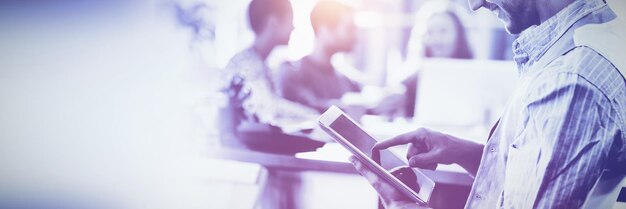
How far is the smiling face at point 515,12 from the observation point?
A: 1.03 m

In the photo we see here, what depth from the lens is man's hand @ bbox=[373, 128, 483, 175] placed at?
45.7 inches

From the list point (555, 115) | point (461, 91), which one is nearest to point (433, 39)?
point (461, 91)

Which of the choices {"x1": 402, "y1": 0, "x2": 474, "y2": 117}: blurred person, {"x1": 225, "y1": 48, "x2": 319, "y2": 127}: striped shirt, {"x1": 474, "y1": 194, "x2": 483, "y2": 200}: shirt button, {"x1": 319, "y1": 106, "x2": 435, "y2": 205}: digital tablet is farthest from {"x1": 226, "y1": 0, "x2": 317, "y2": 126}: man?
{"x1": 474, "y1": 194, "x2": 483, "y2": 200}: shirt button

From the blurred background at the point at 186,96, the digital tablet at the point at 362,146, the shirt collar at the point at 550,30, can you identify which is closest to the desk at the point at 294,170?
the blurred background at the point at 186,96

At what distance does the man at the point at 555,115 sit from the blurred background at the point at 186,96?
20cm

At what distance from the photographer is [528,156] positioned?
0.91 m

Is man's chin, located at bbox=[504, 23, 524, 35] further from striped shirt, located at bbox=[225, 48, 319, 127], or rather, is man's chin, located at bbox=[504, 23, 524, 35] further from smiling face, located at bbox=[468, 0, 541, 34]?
striped shirt, located at bbox=[225, 48, 319, 127]

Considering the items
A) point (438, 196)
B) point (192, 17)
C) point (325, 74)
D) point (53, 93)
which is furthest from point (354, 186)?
point (53, 93)

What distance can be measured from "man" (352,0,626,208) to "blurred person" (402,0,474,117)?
22 cm

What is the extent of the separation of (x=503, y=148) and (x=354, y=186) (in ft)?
1.30

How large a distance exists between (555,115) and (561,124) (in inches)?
0.7

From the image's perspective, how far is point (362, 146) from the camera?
1112mm

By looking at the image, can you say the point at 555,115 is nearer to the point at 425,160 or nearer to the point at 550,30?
the point at 550,30

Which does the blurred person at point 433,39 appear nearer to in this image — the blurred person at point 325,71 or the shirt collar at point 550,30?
the blurred person at point 325,71
